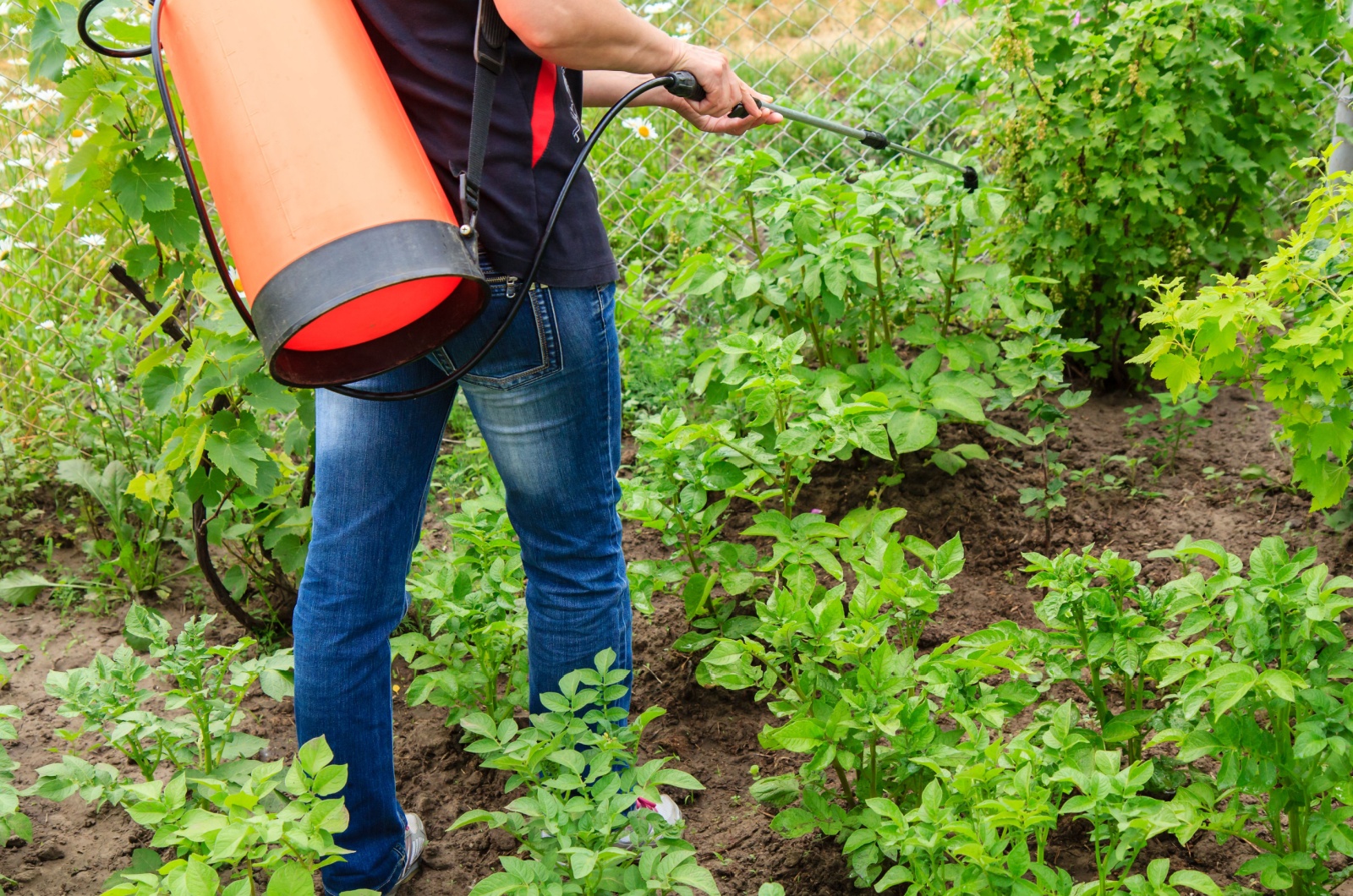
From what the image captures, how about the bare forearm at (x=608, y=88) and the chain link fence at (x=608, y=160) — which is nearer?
the bare forearm at (x=608, y=88)

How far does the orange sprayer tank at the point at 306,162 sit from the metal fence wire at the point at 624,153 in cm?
95

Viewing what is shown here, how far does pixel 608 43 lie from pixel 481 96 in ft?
0.57

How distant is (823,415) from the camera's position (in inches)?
81.3

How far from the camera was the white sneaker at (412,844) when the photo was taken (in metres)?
1.85

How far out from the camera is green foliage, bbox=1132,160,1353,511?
183 centimetres

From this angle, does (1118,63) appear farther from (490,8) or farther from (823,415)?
(490,8)

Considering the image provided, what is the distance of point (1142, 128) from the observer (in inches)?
111

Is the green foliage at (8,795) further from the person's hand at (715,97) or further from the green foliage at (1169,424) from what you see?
the green foliage at (1169,424)

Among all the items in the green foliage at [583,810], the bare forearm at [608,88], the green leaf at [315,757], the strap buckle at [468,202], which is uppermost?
the bare forearm at [608,88]

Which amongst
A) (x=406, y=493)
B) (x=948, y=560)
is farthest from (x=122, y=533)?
(x=948, y=560)

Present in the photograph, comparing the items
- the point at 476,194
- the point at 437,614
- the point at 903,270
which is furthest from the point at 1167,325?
the point at 437,614

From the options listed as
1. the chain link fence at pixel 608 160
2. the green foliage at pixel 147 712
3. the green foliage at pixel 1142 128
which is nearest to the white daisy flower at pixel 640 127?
the chain link fence at pixel 608 160

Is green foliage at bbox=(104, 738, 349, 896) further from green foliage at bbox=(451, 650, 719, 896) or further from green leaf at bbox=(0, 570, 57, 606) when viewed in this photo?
green leaf at bbox=(0, 570, 57, 606)

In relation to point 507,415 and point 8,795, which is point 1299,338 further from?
point 8,795
